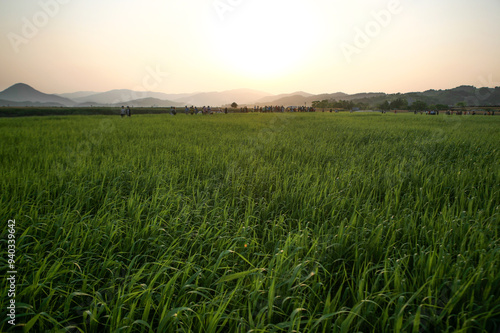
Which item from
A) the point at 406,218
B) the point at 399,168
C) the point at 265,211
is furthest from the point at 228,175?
the point at 399,168

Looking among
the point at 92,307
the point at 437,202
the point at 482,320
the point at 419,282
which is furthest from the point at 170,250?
the point at 437,202

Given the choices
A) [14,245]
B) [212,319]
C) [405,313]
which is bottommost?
[405,313]

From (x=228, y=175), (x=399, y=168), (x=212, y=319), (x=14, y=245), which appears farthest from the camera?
(x=399, y=168)

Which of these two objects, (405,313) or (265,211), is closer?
(405,313)

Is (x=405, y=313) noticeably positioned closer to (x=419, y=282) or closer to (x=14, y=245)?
(x=419, y=282)

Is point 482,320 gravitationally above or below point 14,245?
below

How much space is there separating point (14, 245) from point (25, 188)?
5.25ft

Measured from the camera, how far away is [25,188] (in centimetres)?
311

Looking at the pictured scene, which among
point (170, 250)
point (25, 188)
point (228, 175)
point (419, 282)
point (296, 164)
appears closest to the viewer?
point (419, 282)

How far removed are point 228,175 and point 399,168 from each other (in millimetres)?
3439

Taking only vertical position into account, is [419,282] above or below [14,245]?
below

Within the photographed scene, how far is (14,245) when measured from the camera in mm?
1925

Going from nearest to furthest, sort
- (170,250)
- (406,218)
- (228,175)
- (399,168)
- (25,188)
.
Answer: (170,250), (406,218), (25,188), (228,175), (399,168)

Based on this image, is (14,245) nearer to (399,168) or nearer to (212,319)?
(212,319)
